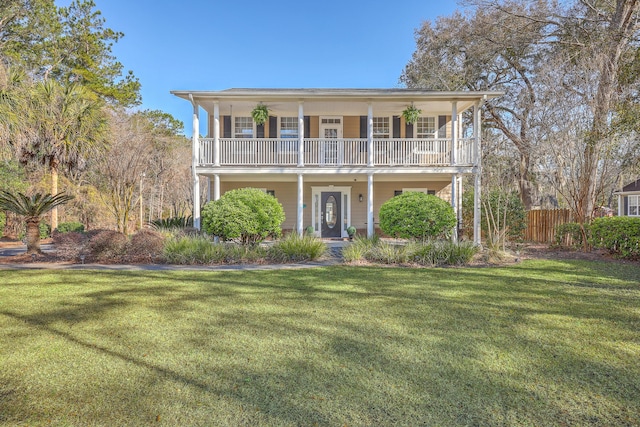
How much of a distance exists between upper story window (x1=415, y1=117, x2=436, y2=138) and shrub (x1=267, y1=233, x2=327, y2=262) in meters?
8.64

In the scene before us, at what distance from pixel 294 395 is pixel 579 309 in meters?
4.65

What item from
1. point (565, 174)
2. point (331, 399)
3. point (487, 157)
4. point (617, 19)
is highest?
point (617, 19)

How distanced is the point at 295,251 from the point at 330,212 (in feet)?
21.3

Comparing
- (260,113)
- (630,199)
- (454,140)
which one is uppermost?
(260,113)

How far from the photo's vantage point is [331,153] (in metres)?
13.9

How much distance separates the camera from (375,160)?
45.7 feet

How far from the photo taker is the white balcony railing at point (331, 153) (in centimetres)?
1355

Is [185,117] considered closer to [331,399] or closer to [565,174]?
[565,174]

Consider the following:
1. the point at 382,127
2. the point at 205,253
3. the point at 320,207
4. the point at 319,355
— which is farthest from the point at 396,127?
the point at 319,355

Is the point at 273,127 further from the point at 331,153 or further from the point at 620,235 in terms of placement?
the point at 620,235

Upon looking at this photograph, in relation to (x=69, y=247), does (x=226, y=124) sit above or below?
above

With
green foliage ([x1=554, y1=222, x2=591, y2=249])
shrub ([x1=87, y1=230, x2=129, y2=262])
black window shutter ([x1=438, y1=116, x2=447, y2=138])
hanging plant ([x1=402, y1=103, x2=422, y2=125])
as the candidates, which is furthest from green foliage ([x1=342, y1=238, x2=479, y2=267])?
black window shutter ([x1=438, y1=116, x2=447, y2=138])

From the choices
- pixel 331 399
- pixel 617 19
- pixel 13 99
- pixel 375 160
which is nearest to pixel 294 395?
pixel 331 399

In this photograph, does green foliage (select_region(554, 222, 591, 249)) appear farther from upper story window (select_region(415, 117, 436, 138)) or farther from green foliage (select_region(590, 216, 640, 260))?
upper story window (select_region(415, 117, 436, 138))
